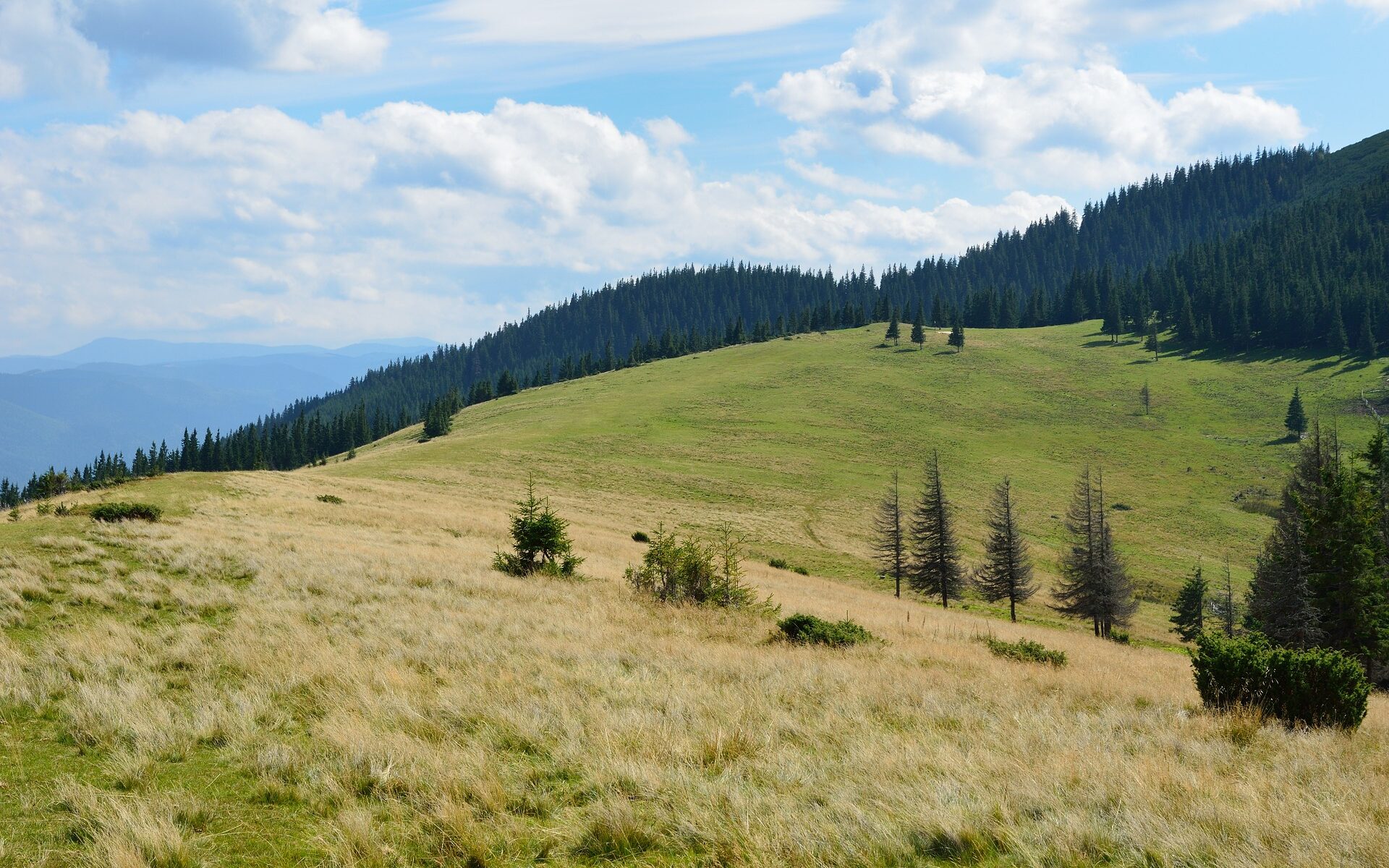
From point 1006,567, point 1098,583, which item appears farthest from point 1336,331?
point 1098,583

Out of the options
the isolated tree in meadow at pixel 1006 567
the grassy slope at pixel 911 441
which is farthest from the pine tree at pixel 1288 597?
the grassy slope at pixel 911 441

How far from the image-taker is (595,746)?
23.4 ft

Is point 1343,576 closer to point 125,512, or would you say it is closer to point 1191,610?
point 1191,610

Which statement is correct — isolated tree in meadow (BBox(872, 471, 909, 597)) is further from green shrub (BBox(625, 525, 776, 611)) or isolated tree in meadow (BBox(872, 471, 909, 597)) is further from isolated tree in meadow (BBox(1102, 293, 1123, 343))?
isolated tree in meadow (BBox(1102, 293, 1123, 343))

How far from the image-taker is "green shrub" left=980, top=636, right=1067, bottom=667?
14.9 m

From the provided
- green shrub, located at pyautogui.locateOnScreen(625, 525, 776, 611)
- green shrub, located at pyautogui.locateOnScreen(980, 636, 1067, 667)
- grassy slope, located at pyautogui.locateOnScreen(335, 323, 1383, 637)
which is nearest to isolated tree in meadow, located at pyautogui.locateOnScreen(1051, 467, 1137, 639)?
grassy slope, located at pyautogui.locateOnScreen(335, 323, 1383, 637)

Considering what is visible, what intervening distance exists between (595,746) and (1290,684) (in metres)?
9.53

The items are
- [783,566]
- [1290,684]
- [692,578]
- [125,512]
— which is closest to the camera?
[1290,684]

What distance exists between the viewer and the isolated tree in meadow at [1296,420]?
94938 mm

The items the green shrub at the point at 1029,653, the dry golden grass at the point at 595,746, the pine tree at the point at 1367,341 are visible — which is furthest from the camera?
the pine tree at the point at 1367,341

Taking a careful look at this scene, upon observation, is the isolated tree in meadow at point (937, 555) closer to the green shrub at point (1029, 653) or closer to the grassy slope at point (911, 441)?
the grassy slope at point (911, 441)

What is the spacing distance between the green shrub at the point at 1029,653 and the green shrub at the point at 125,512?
26367 mm

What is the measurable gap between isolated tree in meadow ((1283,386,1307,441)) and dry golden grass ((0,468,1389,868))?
107 metres

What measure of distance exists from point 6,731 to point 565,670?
19.7 feet
